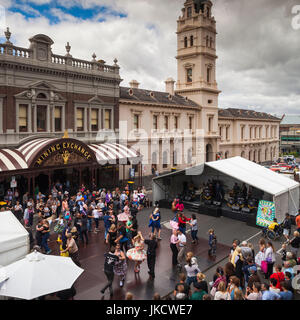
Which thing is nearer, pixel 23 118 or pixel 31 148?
pixel 31 148

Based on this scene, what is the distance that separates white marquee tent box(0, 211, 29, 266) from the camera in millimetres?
8539

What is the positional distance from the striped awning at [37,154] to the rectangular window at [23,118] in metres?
1.24

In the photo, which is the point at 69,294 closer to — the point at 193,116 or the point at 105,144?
the point at 105,144

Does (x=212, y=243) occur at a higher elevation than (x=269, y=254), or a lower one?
lower

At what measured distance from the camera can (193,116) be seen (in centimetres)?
4212

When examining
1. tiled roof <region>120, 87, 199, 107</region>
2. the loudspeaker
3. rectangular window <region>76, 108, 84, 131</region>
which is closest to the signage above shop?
rectangular window <region>76, 108, 84, 131</region>

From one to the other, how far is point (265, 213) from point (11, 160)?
16264mm

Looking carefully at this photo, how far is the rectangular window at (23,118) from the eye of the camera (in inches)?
878

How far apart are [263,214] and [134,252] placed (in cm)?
926

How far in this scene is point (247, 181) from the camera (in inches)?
655

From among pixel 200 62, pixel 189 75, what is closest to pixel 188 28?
pixel 200 62

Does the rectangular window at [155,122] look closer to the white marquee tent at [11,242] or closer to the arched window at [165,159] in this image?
the arched window at [165,159]

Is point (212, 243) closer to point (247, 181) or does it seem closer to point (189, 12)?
point (247, 181)

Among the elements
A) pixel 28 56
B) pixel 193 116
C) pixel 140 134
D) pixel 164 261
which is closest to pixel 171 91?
pixel 193 116
